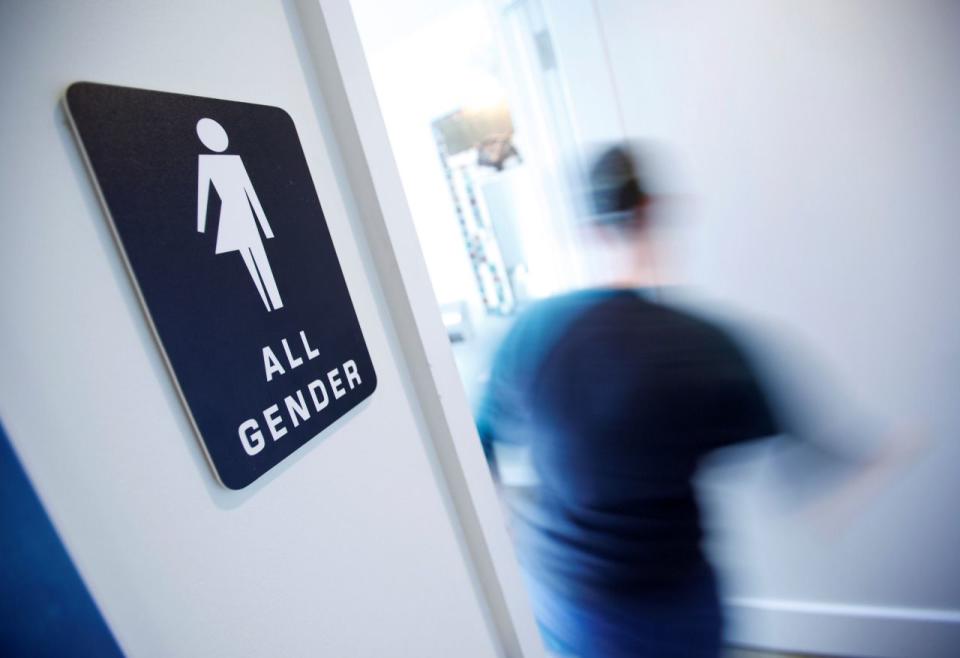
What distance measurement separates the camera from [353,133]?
0.54 m

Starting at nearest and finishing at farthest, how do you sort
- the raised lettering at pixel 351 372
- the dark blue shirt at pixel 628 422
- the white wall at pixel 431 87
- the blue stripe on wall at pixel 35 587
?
the blue stripe on wall at pixel 35 587, the raised lettering at pixel 351 372, the dark blue shirt at pixel 628 422, the white wall at pixel 431 87

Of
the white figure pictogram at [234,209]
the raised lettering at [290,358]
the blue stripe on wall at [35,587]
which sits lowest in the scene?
the blue stripe on wall at [35,587]

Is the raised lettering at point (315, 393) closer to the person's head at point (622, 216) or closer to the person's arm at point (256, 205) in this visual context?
the person's arm at point (256, 205)

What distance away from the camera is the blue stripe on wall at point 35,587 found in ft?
0.75

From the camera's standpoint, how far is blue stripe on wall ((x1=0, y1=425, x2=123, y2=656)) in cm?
23

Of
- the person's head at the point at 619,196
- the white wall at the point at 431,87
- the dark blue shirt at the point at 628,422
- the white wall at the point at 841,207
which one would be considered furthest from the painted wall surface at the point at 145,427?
the white wall at the point at 431,87

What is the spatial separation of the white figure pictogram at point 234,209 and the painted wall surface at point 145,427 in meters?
0.05

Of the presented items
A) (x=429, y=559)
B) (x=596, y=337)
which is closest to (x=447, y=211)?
(x=596, y=337)

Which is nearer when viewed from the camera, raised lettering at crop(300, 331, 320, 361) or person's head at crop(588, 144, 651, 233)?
raised lettering at crop(300, 331, 320, 361)

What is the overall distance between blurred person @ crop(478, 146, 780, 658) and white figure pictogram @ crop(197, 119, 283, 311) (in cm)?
76

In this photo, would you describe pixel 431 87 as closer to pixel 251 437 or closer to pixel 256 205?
pixel 256 205

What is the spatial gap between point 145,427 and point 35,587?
0.34ft

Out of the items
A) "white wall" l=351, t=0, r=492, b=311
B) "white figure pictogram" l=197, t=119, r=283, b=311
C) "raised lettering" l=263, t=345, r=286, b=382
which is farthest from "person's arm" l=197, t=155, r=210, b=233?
"white wall" l=351, t=0, r=492, b=311

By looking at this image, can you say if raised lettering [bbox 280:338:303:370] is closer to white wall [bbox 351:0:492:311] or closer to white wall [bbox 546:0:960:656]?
white wall [bbox 546:0:960:656]
